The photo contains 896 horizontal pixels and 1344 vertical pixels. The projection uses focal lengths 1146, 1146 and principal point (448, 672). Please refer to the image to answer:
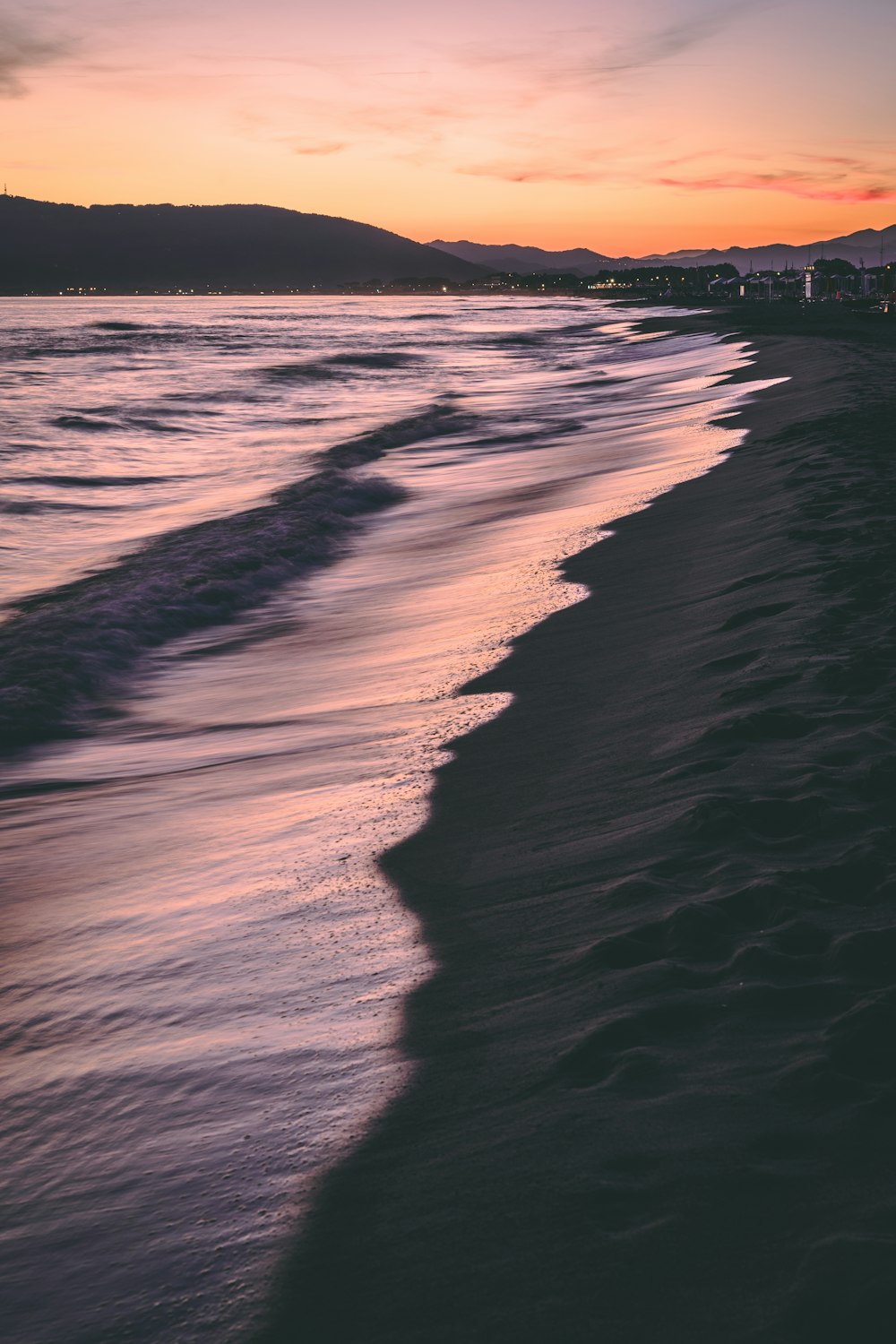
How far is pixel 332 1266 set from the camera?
2.32 meters

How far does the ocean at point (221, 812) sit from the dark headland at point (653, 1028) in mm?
203

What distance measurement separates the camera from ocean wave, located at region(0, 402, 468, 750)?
7.65 meters

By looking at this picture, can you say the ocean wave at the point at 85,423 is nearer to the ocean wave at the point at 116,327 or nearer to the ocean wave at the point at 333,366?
the ocean wave at the point at 333,366

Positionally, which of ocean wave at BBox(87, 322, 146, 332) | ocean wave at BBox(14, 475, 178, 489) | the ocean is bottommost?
the ocean

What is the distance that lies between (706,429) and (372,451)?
6791mm

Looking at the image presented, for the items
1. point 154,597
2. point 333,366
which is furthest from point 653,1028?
point 333,366

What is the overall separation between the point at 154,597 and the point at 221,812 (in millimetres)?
5394

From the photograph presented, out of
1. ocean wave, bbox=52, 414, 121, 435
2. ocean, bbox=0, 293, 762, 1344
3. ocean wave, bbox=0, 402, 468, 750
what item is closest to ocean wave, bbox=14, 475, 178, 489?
ocean, bbox=0, 293, 762, 1344

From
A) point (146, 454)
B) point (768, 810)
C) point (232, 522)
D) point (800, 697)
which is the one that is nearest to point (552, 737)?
point (800, 697)

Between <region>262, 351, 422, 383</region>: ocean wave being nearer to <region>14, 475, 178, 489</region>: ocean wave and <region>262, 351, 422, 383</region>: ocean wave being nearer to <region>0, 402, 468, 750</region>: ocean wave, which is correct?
<region>14, 475, 178, 489</region>: ocean wave

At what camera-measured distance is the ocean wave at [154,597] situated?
Result: 7.65 metres

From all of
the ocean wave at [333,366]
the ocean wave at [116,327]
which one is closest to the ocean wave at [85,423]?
the ocean wave at [333,366]

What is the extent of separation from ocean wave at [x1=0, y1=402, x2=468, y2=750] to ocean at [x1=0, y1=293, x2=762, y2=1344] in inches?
1.6

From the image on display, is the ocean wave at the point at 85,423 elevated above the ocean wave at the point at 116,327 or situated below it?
below
